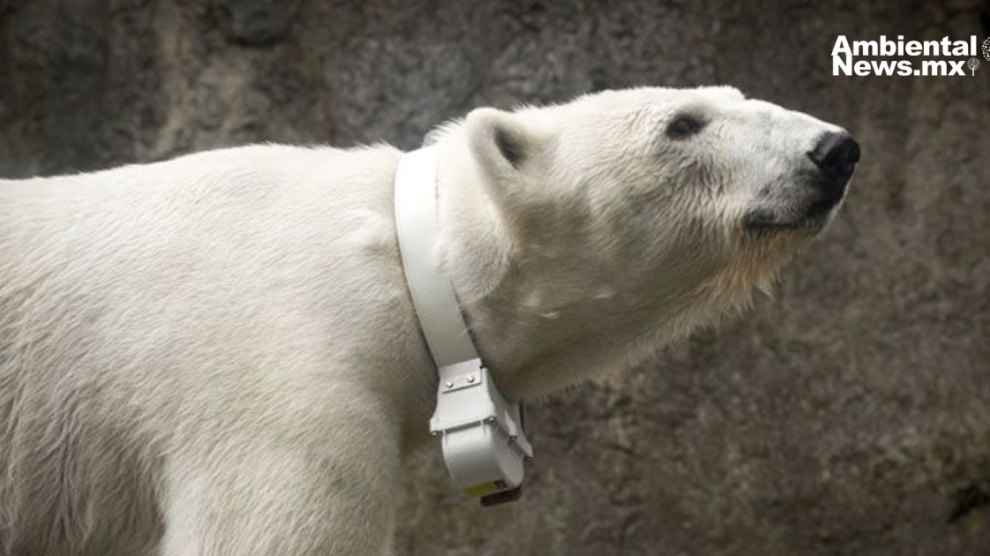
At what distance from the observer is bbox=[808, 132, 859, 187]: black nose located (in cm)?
252

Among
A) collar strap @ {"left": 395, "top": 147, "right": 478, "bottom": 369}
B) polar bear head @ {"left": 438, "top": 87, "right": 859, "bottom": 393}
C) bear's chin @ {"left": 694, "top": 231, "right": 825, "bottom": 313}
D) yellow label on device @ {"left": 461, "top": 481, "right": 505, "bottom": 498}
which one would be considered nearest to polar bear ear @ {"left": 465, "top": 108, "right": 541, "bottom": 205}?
polar bear head @ {"left": 438, "top": 87, "right": 859, "bottom": 393}

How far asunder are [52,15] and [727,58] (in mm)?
1830

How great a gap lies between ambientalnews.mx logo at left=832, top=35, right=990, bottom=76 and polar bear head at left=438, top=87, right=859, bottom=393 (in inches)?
65.4

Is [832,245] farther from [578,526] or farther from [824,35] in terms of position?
[578,526]

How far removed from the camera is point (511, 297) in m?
2.62

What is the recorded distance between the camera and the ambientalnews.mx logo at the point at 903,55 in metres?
4.20

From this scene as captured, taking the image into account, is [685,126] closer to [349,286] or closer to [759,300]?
[349,286]

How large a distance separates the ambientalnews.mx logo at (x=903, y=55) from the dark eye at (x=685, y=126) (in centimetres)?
169

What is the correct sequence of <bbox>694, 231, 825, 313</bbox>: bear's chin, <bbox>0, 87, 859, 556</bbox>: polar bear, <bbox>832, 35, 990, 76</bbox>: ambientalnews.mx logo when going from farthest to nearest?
<bbox>832, 35, 990, 76</bbox>: ambientalnews.mx logo, <bbox>694, 231, 825, 313</bbox>: bear's chin, <bbox>0, 87, 859, 556</bbox>: polar bear

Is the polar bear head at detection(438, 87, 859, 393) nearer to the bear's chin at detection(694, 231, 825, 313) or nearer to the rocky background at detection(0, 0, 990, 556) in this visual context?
the bear's chin at detection(694, 231, 825, 313)

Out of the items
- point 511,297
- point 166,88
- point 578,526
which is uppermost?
point 166,88

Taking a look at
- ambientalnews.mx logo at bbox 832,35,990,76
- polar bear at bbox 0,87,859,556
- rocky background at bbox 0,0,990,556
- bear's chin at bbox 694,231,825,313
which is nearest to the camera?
polar bear at bbox 0,87,859,556

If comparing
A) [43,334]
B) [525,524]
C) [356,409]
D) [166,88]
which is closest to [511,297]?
[356,409]

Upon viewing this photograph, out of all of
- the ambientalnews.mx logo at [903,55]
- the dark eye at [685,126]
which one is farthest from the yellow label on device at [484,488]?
the ambientalnews.mx logo at [903,55]
